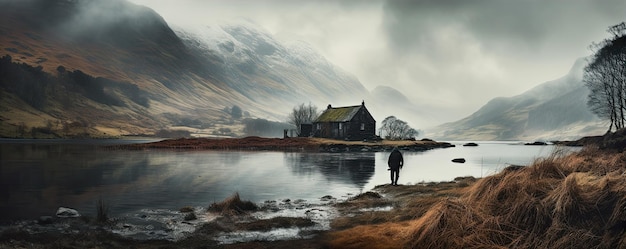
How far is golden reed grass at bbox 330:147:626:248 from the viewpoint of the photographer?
1052 centimetres

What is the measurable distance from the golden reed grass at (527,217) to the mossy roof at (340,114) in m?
115

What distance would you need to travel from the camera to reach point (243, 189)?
115 feet

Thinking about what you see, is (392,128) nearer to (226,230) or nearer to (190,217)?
(190,217)

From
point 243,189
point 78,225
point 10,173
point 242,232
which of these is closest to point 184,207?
point 78,225

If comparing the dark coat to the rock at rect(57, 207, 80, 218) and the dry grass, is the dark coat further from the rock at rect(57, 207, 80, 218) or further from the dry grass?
the rock at rect(57, 207, 80, 218)

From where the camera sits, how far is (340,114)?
136 metres

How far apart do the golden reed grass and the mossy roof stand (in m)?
115

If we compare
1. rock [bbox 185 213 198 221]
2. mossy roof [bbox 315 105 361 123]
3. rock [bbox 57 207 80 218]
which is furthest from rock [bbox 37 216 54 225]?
mossy roof [bbox 315 105 361 123]

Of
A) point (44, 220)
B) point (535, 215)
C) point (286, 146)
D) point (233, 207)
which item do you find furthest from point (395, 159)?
point (286, 146)

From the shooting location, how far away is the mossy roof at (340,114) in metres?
131

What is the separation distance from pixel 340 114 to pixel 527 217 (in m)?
124

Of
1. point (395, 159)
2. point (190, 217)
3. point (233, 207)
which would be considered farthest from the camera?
point (395, 159)

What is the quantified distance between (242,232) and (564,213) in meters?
11.3

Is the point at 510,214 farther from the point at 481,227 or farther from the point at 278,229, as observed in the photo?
the point at 278,229
